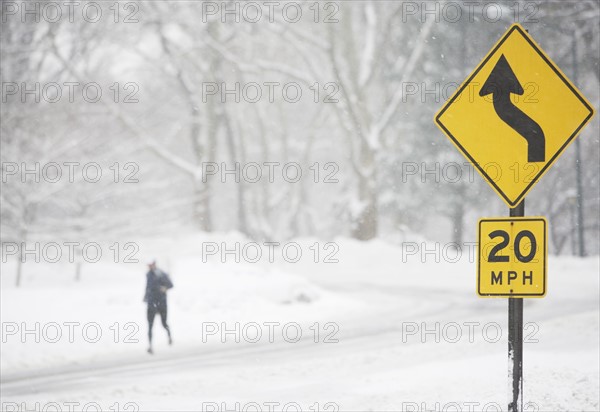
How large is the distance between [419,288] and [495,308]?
4.96 m

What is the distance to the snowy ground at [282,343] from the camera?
9.11m

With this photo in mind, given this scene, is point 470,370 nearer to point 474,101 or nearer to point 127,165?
point 474,101

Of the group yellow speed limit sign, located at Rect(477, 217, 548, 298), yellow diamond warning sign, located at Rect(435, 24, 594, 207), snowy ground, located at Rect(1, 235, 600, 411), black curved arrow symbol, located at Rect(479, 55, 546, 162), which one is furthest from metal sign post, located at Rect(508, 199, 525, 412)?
snowy ground, located at Rect(1, 235, 600, 411)

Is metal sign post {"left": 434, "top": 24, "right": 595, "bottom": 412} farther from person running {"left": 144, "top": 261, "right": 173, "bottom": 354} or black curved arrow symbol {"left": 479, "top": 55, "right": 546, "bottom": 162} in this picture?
person running {"left": 144, "top": 261, "right": 173, "bottom": 354}

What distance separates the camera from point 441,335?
13.6 meters

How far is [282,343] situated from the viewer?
1363 cm

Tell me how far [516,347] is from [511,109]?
1827 mm

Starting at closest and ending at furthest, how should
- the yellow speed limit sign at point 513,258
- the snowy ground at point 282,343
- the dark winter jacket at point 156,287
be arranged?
the yellow speed limit sign at point 513,258 < the snowy ground at point 282,343 < the dark winter jacket at point 156,287

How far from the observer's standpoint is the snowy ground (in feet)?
29.9

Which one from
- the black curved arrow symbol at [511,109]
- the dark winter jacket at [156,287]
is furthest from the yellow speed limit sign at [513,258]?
the dark winter jacket at [156,287]

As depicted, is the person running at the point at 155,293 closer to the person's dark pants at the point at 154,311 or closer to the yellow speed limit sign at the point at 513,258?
the person's dark pants at the point at 154,311

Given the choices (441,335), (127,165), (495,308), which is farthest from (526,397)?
(127,165)

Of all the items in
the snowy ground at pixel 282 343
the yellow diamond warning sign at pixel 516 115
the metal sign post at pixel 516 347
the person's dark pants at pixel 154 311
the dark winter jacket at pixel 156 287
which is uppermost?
the yellow diamond warning sign at pixel 516 115

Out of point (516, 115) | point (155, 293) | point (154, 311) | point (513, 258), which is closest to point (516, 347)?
point (513, 258)
